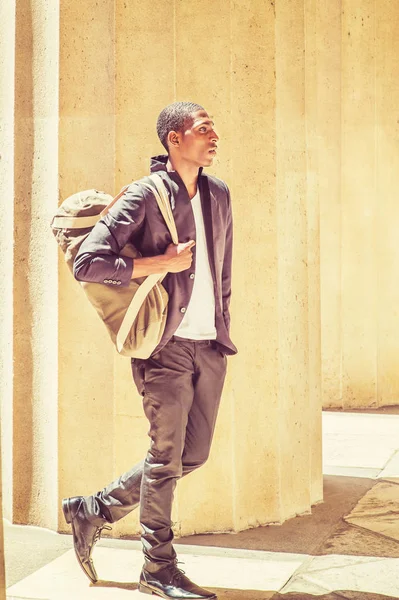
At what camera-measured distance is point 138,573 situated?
5137 mm

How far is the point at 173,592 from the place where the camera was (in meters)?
4.53

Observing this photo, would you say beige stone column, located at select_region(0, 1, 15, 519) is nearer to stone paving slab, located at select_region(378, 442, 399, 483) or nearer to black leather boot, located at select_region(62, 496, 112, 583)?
black leather boot, located at select_region(62, 496, 112, 583)

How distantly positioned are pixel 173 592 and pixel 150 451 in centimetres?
63

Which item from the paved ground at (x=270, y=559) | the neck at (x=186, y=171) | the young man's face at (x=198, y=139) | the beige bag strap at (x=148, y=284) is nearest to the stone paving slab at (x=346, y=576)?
the paved ground at (x=270, y=559)

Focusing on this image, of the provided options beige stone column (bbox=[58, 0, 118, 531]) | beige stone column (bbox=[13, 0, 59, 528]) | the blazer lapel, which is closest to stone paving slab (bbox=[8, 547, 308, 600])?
beige stone column (bbox=[58, 0, 118, 531])

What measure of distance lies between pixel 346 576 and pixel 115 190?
96.4 inches

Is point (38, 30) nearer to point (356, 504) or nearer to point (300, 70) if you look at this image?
point (300, 70)

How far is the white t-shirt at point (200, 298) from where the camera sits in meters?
4.64

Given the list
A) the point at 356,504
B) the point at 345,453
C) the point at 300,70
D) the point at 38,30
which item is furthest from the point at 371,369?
the point at 38,30

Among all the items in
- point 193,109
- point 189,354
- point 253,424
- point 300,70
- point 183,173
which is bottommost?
point 253,424

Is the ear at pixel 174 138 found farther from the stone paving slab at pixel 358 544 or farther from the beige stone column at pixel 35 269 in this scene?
the stone paving slab at pixel 358 544

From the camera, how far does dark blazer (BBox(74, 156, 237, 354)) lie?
4422 mm

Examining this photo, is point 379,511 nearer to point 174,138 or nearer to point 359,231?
point 174,138

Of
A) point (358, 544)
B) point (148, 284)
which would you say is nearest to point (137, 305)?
point (148, 284)
